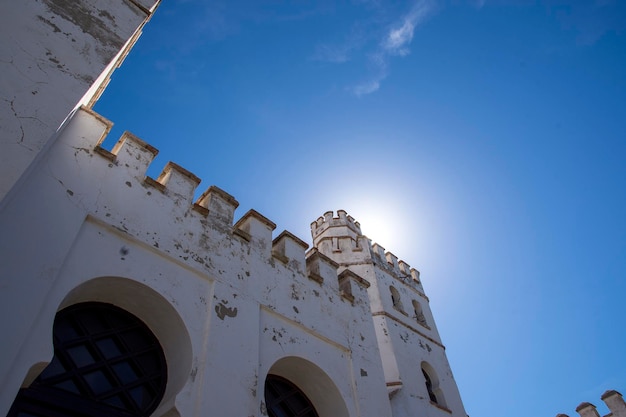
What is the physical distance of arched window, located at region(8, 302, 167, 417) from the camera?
3.70m

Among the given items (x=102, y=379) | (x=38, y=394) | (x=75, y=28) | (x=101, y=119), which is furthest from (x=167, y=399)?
(x=75, y=28)

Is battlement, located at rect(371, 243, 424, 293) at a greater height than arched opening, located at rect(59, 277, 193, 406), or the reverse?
battlement, located at rect(371, 243, 424, 293)

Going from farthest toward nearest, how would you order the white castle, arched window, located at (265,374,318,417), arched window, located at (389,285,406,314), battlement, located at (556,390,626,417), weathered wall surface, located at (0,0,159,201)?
battlement, located at (556,390,626,417)
arched window, located at (389,285,406,314)
arched window, located at (265,374,318,417)
the white castle
weathered wall surface, located at (0,0,159,201)

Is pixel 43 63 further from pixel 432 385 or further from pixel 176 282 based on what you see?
pixel 432 385

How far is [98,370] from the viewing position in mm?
4207

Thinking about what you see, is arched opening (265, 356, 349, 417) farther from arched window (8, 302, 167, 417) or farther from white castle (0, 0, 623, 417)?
arched window (8, 302, 167, 417)

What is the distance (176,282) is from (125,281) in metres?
0.59

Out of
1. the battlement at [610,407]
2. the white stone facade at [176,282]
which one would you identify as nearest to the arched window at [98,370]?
the white stone facade at [176,282]

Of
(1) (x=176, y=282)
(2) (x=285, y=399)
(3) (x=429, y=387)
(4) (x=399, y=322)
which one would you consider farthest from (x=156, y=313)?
(3) (x=429, y=387)

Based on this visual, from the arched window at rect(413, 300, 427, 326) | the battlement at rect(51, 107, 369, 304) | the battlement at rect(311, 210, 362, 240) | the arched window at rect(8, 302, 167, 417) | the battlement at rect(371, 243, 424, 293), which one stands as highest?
the battlement at rect(311, 210, 362, 240)

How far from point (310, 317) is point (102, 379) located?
2947mm

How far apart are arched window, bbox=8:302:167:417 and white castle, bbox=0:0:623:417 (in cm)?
1


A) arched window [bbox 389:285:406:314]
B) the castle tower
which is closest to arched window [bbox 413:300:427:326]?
the castle tower

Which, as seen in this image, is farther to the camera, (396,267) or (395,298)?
(396,267)
